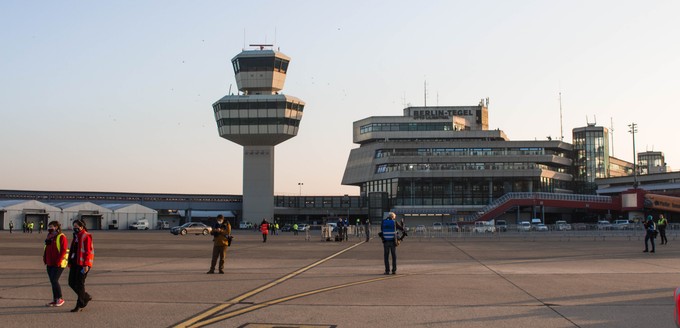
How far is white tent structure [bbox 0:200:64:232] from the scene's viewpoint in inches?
3196

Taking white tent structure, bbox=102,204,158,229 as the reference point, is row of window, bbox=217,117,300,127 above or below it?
above

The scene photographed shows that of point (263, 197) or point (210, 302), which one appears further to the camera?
point (263, 197)

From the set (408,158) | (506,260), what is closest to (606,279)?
(506,260)

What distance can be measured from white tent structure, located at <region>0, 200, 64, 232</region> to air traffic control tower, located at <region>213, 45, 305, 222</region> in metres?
30.2

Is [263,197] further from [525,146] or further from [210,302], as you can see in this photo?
[210,302]

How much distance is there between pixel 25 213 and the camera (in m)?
83.4

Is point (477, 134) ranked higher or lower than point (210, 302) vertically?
higher

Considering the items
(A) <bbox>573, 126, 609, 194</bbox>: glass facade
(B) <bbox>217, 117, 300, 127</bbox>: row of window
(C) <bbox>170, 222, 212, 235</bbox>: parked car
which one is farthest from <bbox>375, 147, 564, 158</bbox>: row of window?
(C) <bbox>170, 222, 212, 235</bbox>: parked car

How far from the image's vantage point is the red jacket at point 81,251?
11422mm

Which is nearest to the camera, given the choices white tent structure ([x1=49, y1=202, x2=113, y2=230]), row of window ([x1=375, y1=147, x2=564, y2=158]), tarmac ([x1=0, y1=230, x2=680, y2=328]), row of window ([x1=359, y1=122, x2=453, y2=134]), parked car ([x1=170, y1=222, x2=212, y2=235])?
tarmac ([x1=0, y1=230, x2=680, y2=328])

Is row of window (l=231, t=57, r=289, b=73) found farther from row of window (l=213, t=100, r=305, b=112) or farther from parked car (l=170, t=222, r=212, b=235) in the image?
parked car (l=170, t=222, r=212, b=235)

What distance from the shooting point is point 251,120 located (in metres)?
104

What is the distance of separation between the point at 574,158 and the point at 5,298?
405ft

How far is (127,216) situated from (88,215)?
6539 millimetres
